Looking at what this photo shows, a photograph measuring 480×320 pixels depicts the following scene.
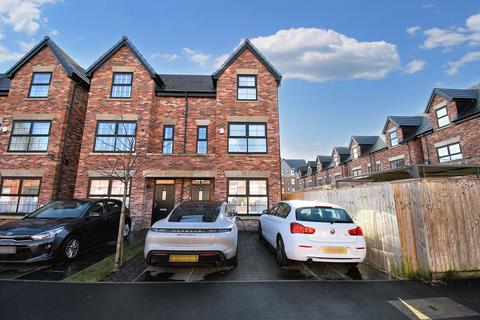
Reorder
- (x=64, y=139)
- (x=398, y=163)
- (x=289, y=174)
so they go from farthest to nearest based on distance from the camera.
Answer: (x=289, y=174) → (x=398, y=163) → (x=64, y=139)

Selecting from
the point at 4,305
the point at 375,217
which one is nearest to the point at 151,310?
the point at 4,305

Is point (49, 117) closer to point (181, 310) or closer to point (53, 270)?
point (53, 270)

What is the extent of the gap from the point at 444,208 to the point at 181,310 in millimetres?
5839

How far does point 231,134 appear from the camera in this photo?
1184 centimetres

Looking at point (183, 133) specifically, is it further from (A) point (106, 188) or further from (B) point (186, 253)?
(B) point (186, 253)

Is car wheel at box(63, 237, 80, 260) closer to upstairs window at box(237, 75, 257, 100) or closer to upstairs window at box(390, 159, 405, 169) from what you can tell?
upstairs window at box(237, 75, 257, 100)

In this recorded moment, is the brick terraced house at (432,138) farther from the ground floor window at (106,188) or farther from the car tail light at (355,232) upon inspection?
the ground floor window at (106,188)

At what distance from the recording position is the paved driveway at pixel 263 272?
4719 mm

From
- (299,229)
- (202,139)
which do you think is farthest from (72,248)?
(202,139)

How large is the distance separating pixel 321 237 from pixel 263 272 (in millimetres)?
1577

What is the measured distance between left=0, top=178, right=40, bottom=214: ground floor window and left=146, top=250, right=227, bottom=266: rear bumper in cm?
1017

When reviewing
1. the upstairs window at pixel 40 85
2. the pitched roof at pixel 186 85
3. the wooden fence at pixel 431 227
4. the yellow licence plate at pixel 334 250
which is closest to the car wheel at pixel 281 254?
the yellow licence plate at pixel 334 250

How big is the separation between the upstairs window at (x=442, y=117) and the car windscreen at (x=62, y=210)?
876 inches

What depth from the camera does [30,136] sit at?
37.4 ft
